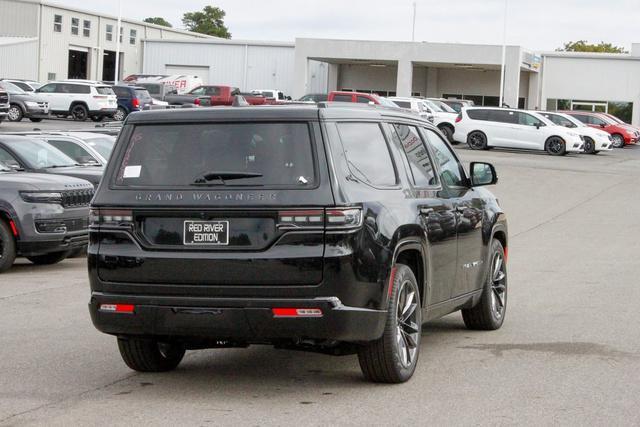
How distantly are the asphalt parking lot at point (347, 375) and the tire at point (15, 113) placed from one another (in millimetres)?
36420

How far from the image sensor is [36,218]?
1378 centimetres

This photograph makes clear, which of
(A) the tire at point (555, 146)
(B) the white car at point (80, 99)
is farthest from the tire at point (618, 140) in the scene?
(B) the white car at point (80, 99)

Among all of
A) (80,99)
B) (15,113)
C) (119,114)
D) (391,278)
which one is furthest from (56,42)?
(391,278)

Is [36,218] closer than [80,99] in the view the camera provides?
Yes

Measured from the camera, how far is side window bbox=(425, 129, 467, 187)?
28.1ft

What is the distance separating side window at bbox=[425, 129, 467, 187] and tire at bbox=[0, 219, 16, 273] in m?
6.71

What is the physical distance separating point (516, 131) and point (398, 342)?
38.3 m

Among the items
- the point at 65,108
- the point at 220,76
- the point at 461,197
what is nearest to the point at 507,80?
the point at 220,76

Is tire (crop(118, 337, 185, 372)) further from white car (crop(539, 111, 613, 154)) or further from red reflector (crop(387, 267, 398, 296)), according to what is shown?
white car (crop(539, 111, 613, 154))

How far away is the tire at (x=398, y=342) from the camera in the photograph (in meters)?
7.05

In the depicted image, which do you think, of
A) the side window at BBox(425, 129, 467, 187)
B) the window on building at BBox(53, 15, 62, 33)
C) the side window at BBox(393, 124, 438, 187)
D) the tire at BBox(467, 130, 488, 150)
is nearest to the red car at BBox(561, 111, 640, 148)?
the tire at BBox(467, 130, 488, 150)

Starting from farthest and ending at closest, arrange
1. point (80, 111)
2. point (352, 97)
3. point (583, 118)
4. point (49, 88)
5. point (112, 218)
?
point (583, 118)
point (49, 88)
point (80, 111)
point (352, 97)
point (112, 218)

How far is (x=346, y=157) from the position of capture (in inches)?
274

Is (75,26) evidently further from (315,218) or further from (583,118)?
(315,218)
